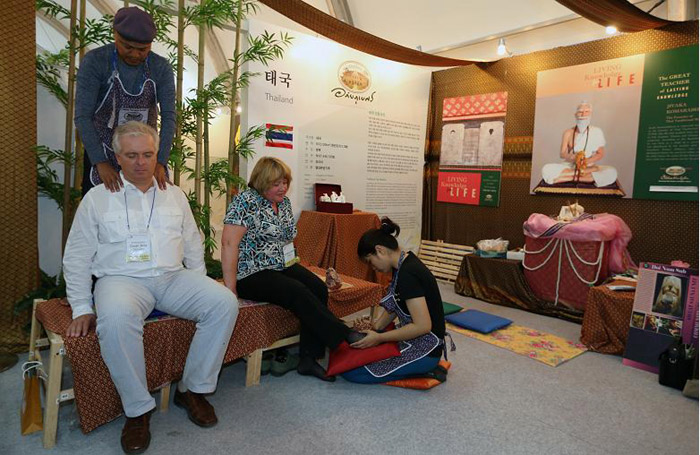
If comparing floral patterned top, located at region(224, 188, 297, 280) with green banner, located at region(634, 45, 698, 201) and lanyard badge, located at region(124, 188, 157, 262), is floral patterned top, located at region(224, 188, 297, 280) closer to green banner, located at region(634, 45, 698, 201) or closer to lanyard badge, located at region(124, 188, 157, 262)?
lanyard badge, located at region(124, 188, 157, 262)

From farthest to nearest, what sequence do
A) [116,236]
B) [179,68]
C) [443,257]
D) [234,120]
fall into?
[443,257] → [234,120] → [179,68] → [116,236]

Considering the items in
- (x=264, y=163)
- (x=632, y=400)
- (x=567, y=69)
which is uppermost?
(x=567, y=69)

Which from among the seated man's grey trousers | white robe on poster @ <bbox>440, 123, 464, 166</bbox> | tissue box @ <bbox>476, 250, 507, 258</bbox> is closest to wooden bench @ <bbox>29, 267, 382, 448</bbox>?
the seated man's grey trousers

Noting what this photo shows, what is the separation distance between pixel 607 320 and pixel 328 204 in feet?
7.95

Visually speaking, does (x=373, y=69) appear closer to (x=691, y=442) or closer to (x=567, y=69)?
(x=567, y=69)

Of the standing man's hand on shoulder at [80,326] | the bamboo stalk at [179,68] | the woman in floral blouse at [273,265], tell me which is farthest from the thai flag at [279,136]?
the standing man's hand on shoulder at [80,326]

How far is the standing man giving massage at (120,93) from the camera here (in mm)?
2094

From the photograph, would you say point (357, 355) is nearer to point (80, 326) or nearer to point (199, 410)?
point (199, 410)

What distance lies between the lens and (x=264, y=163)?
259cm

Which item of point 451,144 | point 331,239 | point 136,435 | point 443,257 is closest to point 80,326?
point 136,435

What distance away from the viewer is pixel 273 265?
2.66 meters

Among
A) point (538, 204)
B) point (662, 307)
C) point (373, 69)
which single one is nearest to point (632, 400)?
point (662, 307)

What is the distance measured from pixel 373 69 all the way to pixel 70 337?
4018 millimetres

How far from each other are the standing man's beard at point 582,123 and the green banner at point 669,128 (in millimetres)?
447
